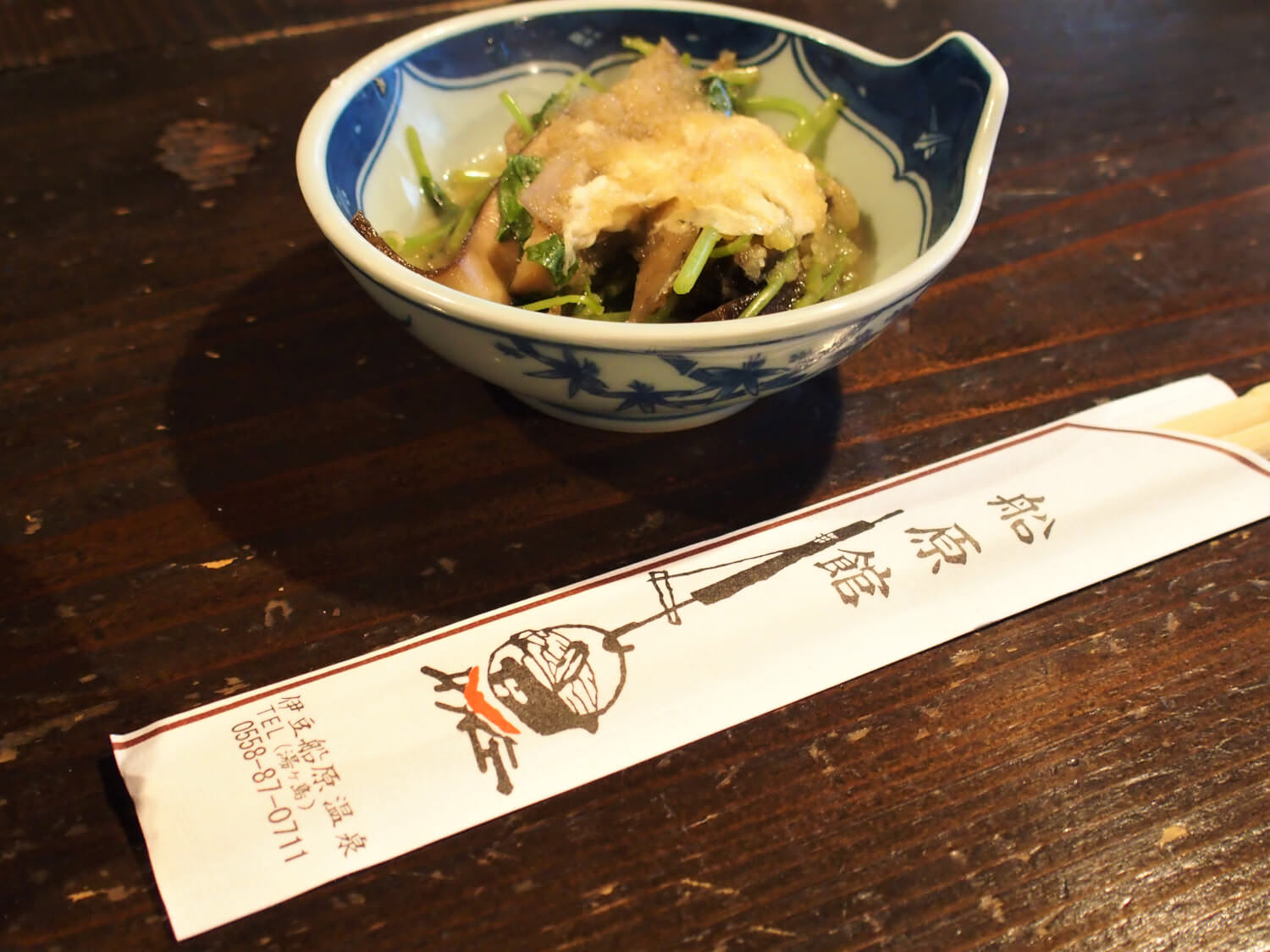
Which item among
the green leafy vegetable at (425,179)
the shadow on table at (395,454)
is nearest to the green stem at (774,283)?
the shadow on table at (395,454)

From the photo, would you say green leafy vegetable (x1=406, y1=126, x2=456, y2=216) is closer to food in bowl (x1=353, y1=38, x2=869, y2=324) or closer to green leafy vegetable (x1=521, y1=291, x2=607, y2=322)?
food in bowl (x1=353, y1=38, x2=869, y2=324)

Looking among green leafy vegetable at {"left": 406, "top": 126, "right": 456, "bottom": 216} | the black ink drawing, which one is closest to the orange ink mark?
the black ink drawing

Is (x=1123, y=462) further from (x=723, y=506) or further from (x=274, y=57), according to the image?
(x=274, y=57)

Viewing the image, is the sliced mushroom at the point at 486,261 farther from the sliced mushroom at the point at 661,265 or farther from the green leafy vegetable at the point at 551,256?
the sliced mushroom at the point at 661,265

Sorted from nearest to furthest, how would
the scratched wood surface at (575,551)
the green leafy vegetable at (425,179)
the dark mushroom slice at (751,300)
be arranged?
the scratched wood surface at (575,551)
the dark mushroom slice at (751,300)
the green leafy vegetable at (425,179)

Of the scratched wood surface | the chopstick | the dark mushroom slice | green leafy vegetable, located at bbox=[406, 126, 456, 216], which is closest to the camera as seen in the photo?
the scratched wood surface

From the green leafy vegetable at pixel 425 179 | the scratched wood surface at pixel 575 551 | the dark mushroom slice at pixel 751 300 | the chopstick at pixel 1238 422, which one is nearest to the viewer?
the scratched wood surface at pixel 575 551
